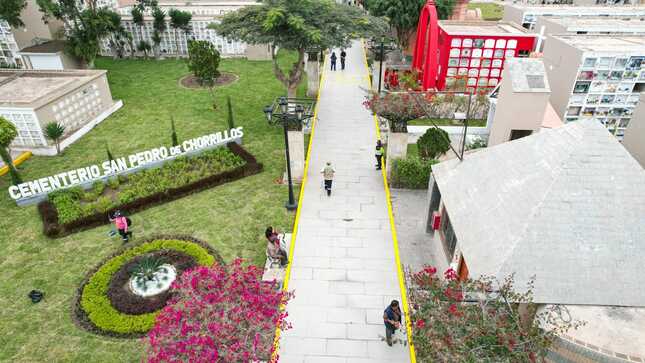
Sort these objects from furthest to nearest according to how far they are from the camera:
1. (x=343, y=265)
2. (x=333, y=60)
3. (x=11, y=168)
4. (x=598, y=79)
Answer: (x=333, y=60), (x=598, y=79), (x=11, y=168), (x=343, y=265)

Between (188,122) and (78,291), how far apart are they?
13.5 m

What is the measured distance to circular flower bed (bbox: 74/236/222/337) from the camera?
477 inches

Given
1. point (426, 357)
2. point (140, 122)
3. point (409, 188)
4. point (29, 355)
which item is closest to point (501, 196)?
point (426, 357)

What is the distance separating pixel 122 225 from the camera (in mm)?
14875

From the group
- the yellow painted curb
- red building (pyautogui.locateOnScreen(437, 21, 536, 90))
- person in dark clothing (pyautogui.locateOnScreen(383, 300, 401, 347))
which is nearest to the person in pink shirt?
the yellow painted curb

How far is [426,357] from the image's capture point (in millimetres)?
7980

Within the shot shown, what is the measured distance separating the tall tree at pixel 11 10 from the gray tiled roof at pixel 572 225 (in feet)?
105

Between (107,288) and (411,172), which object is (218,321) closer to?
(107,288)

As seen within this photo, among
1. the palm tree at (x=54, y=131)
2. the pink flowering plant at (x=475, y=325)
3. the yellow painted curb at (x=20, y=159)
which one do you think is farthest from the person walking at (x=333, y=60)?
the pink flowering plant at (x=475, y=325)

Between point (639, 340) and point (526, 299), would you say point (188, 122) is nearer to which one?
point (526, 299)

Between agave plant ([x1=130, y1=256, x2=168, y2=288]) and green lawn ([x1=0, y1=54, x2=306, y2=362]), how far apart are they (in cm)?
181

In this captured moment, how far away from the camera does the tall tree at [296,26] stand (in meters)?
21.9

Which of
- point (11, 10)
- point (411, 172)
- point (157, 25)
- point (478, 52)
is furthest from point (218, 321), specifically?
point (157, 25)

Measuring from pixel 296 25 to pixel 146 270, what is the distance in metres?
14.0
